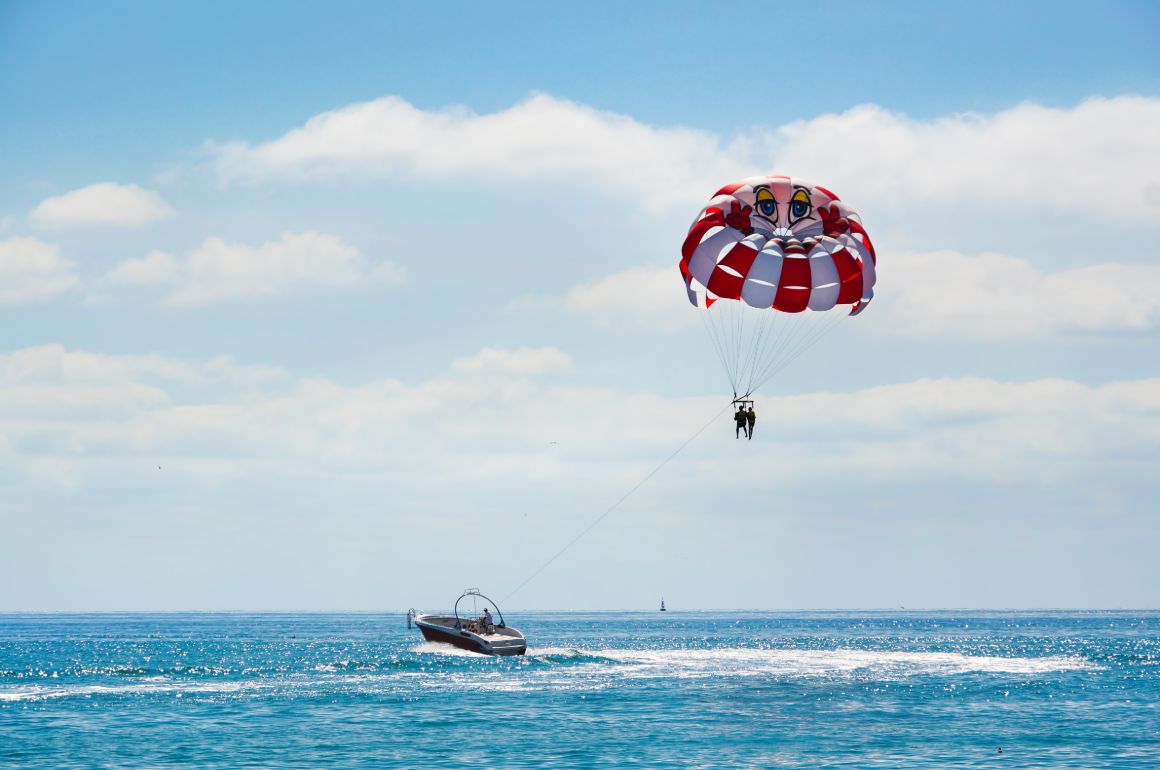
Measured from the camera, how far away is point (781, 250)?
3381cm

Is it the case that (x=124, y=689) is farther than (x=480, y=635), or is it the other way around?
(x=480, y=635)

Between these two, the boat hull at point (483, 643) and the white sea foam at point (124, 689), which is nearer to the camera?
the white sea foam at point (124, 689)

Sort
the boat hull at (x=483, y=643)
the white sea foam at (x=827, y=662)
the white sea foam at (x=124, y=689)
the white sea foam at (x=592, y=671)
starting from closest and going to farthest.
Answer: the white sea foam at (x=124, y=689) → the white sea foam at (x=592, y=671) → the white sea foam at (x=827, y=662) → the boat hull at (x=483, y=643)

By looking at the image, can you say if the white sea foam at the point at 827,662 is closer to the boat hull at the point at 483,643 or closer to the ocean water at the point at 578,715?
the ocean water at the point at 578,715

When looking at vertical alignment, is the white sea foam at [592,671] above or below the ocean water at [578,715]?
below

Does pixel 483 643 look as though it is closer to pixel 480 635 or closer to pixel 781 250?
pixel 480 635

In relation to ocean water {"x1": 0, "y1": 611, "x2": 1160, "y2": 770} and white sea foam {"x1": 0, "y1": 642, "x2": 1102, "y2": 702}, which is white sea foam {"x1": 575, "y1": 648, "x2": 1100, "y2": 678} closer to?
white sea foam {"x1": 0, "y1": 642, "x2": 1102, "y2": 702}

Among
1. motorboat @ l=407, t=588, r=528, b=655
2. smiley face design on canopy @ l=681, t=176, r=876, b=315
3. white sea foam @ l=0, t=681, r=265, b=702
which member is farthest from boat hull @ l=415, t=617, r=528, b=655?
smiley face design on canopy @ l=681, t=176, r=876, b=315

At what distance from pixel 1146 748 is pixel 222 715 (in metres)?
30.3

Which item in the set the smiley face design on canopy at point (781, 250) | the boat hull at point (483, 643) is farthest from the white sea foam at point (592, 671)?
the smiley face design on canopy at point (781, 250)

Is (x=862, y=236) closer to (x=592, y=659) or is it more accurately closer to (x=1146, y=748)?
(x=1146, y=748)

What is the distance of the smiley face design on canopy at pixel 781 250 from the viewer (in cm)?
3366

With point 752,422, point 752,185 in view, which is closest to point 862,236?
point 752,185

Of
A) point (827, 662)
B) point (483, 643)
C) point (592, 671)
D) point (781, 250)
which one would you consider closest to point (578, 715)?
point (781, 250)
